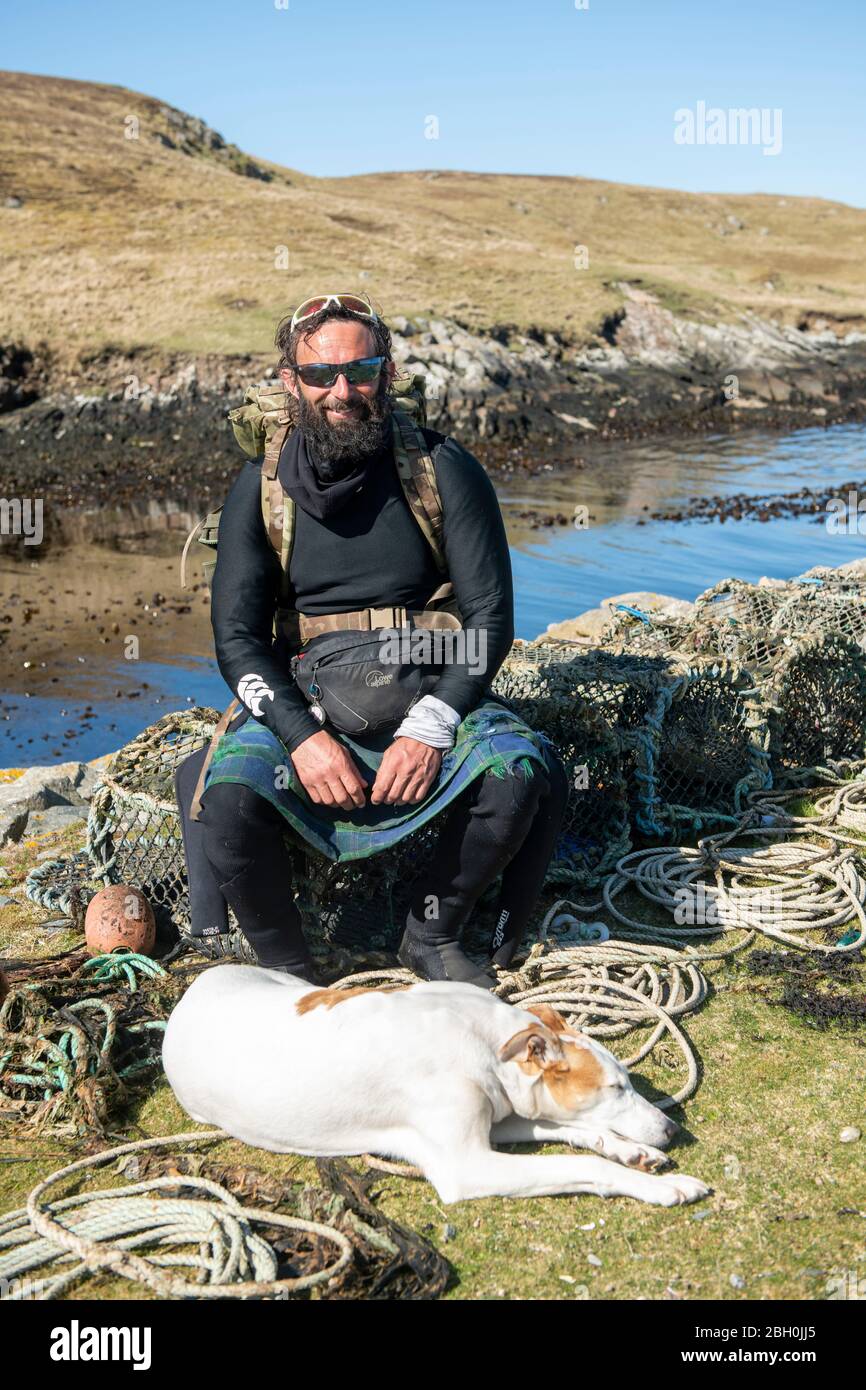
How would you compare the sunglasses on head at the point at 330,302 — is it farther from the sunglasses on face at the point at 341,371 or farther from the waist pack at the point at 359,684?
the waist pack at the point at 359,684

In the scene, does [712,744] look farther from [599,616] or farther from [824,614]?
[599,616]

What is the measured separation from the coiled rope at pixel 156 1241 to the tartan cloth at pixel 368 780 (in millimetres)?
1377

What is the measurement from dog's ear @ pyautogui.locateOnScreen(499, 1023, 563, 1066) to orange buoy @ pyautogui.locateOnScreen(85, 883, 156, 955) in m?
2.16

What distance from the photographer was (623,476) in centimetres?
2892

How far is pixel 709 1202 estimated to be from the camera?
141 inches

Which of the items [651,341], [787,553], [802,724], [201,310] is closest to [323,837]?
[802,724]

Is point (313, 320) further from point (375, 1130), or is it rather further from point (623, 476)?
point (623, 476)

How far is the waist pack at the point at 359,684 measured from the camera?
484cm

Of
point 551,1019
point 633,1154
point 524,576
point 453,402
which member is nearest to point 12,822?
point 551,1019

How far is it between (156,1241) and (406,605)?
265 cm

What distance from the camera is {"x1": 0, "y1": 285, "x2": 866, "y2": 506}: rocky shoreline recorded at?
2933cm
